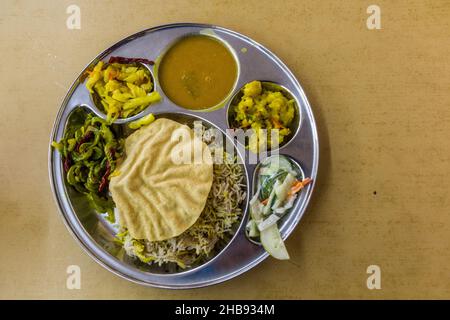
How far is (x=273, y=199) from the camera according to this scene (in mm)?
2594

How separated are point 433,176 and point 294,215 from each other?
1.00 m

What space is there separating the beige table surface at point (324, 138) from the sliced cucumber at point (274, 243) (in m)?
0.20

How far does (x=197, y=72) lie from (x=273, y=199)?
96 cm

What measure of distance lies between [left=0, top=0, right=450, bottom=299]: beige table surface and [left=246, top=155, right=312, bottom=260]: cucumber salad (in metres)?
0.23

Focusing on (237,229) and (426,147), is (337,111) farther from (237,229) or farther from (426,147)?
(237,229)

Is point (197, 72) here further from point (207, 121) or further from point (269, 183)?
point (269, 183)

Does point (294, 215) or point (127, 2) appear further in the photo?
point (127, 2)

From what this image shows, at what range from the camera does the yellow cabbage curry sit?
272 centimetres

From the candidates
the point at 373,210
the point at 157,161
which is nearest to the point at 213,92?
the point at 157,161

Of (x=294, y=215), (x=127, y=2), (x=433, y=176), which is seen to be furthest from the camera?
(x=127, y=2)

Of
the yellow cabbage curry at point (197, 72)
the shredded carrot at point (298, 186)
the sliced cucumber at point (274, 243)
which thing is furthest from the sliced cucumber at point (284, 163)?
the yellow cabbage curry at point (197, 72)

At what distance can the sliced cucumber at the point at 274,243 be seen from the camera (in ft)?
8.30

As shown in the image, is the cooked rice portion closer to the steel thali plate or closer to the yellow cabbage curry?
the steel thali plate
